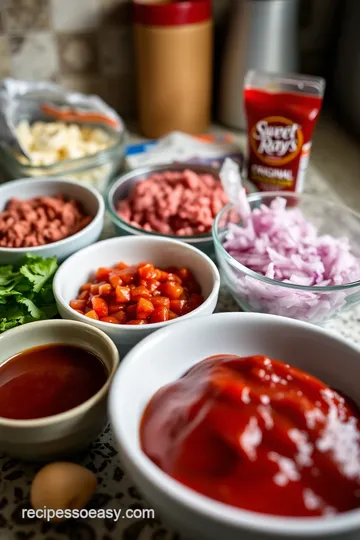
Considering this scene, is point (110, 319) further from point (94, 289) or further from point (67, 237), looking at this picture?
point (67, 237)

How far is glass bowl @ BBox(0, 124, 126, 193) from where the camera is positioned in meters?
1.30

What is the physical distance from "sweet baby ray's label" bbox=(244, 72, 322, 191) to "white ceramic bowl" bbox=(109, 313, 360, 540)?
21.7 inches

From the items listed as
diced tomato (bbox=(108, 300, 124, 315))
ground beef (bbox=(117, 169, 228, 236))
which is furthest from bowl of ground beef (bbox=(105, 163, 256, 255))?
diced tomato (bbox=(108, 300, 124, 315))

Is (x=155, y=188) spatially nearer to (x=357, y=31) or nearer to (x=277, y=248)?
(x=277, y=248)

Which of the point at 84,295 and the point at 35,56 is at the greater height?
the point at 35,56

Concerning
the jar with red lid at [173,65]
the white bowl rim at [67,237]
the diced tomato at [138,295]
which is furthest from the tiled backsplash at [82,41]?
the diced tomato at [138,295]

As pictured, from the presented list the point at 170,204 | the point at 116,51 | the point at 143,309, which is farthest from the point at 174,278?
the point at 116,51

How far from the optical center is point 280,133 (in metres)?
1.21

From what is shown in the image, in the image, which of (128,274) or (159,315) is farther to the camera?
(128,274)

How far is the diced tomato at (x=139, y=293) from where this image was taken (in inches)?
35.8

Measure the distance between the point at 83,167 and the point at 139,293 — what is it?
53 centimetres

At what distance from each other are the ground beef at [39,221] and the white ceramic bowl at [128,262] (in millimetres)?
113

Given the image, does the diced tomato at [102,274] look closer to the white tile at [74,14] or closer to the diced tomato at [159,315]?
the diced tomato at [159,315]

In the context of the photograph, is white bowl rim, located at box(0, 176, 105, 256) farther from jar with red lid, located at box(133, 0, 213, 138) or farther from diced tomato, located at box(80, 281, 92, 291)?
jar with red lid, located at box(133, 0, 213, 138)
